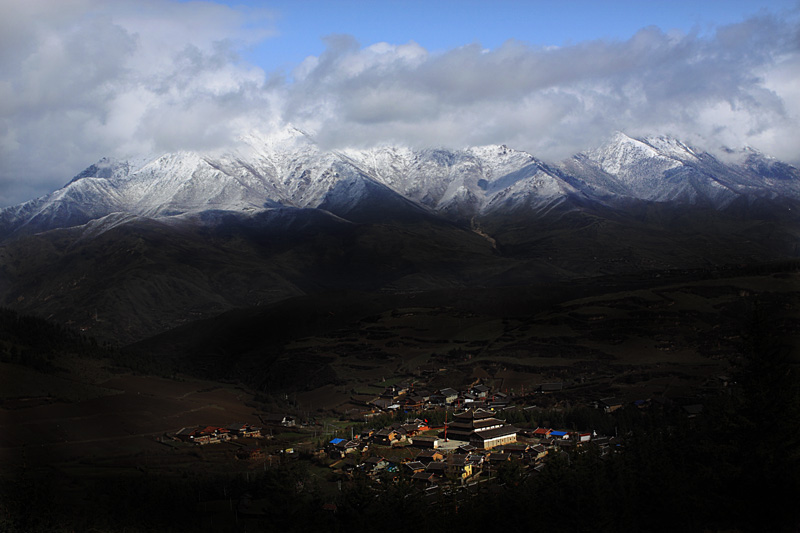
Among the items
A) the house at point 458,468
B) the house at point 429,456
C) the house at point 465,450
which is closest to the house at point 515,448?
the house at point 465,450

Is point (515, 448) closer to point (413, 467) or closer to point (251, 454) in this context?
point (413, 467)

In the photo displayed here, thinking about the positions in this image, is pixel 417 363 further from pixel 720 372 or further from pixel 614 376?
pixel 720 372

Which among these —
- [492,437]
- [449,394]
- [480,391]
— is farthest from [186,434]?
[480,391]

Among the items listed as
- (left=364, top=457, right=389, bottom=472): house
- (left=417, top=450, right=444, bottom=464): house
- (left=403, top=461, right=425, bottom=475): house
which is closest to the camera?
(left=403, top=461, right=425, bottom=475): house

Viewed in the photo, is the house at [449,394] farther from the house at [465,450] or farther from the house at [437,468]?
the house at [437,468]

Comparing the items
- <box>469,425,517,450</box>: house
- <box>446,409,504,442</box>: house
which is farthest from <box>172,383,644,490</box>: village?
<box>469,425,517,450</box>: house

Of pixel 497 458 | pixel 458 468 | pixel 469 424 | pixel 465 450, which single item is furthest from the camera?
pixel 469 424

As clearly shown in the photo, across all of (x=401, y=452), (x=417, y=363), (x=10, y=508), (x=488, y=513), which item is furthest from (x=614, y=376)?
(x=10, y=508)

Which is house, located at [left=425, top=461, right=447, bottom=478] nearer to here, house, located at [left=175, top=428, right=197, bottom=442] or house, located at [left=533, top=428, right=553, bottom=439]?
house, located at [left=533, top=428, right=553, bottom=439]
